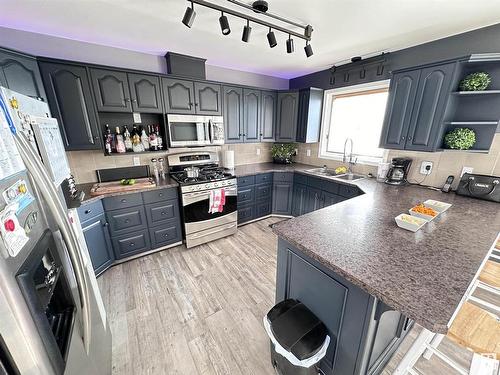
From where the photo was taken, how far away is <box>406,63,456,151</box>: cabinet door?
186cm

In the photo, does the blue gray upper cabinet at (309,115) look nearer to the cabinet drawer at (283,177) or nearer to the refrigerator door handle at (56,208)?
the cabinet drawer at (283,177)

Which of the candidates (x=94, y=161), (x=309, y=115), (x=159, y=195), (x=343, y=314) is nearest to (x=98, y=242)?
(x=159, y=195)

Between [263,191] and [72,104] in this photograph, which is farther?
[263,191]

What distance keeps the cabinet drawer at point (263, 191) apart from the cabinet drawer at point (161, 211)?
4.23 feet


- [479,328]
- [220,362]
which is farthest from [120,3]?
[479,328]

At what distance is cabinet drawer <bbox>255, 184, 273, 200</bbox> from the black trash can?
216cm

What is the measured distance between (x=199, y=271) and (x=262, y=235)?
111cm

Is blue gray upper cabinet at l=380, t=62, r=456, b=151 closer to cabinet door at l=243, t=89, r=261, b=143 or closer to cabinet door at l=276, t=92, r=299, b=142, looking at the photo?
cabinet door at l=276, t=92, r=299, b=142

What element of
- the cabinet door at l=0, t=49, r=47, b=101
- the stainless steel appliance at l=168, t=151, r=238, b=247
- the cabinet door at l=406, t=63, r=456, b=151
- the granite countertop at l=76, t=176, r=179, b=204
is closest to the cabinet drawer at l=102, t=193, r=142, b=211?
the granite countertop at l=76, t=176, r=179, b=204

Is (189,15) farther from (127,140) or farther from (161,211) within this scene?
(161,211)

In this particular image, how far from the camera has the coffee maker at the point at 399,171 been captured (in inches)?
93.4

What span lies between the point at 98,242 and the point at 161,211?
2.24ft

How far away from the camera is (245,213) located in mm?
3252

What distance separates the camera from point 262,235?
3025 mm
